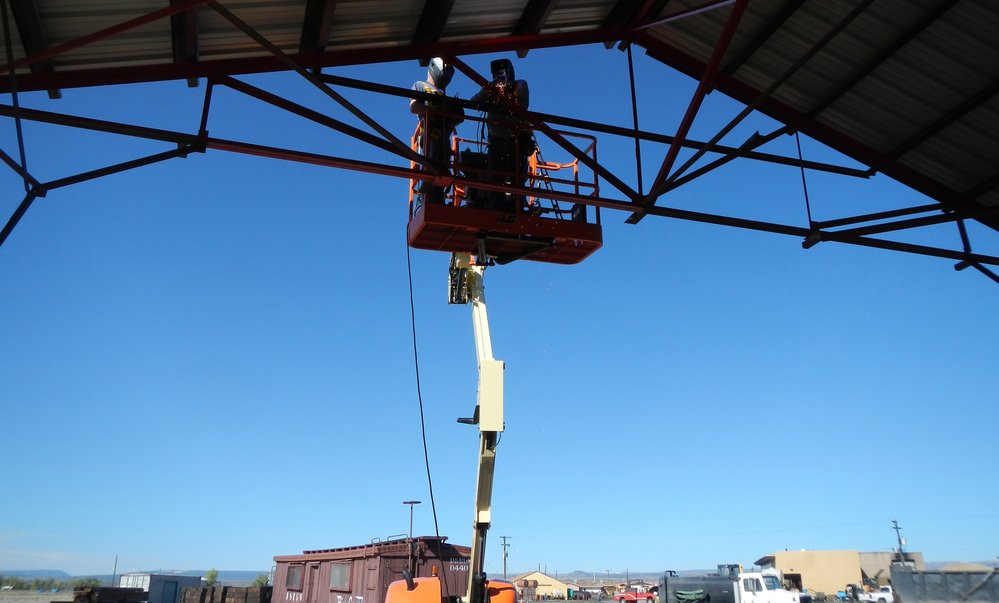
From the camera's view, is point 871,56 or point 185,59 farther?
point 871,56

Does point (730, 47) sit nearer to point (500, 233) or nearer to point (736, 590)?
point (500, 233)

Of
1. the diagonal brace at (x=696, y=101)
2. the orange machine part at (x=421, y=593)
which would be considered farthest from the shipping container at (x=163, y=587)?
the diagonal brace at (x=696, y=101)

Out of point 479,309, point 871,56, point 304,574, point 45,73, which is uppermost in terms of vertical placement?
point 871,56

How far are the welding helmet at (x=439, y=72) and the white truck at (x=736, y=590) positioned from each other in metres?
25.0

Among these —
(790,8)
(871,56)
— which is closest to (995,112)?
(871,56)

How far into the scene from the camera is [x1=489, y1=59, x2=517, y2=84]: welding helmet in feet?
40.3

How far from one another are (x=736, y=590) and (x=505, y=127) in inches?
1031

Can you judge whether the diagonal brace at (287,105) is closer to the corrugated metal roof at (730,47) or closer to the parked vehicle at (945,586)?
the corrugated metal roof at (730,47)

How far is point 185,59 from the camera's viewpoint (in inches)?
388

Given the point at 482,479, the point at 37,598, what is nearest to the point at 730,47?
the point at 482,479

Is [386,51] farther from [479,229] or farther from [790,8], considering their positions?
[790,8]

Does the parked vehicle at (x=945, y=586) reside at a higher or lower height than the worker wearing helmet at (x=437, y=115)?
lower

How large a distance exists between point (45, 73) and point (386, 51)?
452 centimetres

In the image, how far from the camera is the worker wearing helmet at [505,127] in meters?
11.9
